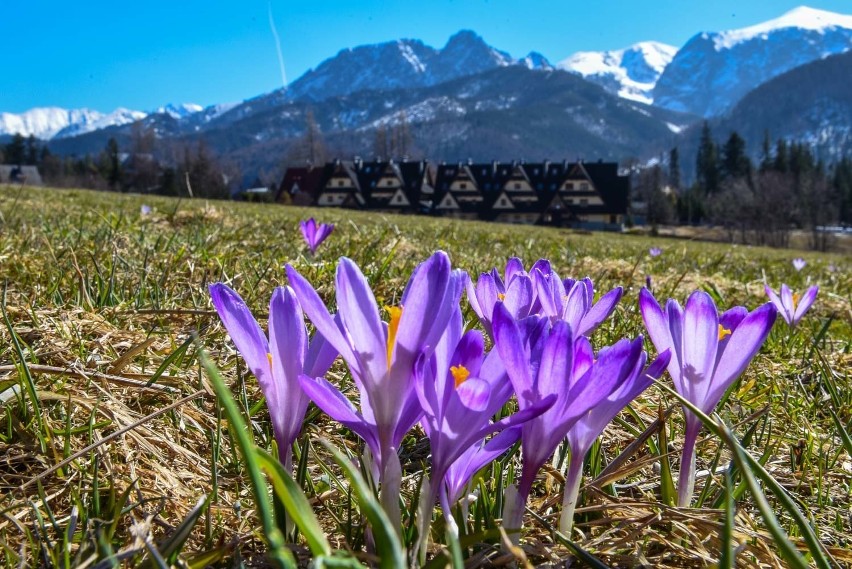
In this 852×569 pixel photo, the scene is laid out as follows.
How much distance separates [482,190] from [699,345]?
202 ft

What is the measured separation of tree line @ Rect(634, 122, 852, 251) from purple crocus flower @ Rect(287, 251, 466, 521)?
47.5m

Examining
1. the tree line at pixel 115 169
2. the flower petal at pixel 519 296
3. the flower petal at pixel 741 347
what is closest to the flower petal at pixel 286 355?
the flower petal at pixel 519 296

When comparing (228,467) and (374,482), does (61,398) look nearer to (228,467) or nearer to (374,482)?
(228,467)

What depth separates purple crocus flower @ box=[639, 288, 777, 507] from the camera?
92 centimetres

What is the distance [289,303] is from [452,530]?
0.35m

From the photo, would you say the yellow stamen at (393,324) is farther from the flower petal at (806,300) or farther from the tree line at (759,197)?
the tree line at (759,197)

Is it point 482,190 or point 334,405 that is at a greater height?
point 482,190

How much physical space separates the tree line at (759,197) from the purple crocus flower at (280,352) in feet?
156

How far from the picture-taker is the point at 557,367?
2.31 ft

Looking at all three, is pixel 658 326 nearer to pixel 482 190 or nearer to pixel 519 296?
pixel 519 296

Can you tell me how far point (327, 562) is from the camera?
0.50 meters

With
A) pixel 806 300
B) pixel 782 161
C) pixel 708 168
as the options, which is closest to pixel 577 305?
pixel 806 300

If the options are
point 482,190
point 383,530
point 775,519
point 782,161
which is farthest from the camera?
point 782,161

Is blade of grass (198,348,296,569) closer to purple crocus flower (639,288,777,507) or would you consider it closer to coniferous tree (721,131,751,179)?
purple crocus flower (639,288,777,507)
